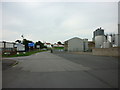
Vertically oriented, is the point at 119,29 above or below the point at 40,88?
above

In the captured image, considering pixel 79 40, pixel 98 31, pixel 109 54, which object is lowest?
pixel 109 54

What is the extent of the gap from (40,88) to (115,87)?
3.19 m

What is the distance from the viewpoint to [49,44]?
372 ft

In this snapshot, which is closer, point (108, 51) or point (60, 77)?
point (60, 77)

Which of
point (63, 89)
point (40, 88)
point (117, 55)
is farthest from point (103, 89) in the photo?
point (117, 55)

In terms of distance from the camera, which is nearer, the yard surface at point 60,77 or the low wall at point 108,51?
the yard surface at point 60,77

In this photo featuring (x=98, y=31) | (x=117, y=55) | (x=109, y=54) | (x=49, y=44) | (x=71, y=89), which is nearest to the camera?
(x=71, y=89)

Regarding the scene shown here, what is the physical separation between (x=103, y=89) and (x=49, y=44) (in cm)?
11007

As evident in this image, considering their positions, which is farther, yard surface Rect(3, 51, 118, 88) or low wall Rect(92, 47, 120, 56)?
low wall Rect(92, 47, 120, 56)

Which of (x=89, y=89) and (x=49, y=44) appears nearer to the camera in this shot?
(x=89, y=89)

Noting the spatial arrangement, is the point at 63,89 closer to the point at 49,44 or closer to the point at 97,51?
the point at 97,51

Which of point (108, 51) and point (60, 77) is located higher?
point (108, 51)

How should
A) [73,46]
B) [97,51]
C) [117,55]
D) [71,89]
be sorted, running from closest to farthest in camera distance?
[71,89]
[117,55]
[97,51]
[73,46]

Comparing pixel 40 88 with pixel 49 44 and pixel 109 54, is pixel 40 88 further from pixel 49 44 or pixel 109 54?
pixel 49 44
